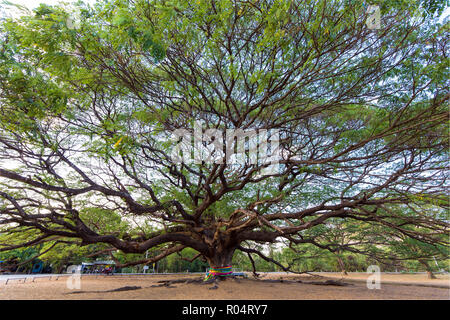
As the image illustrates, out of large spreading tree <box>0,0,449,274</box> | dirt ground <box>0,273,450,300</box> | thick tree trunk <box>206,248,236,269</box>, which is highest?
large spreading tree <box>0,0,449,274</box>

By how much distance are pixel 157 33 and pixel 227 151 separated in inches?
103

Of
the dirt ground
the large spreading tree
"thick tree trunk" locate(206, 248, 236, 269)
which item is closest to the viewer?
the large spreading tree

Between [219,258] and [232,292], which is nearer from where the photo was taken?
[232,292]

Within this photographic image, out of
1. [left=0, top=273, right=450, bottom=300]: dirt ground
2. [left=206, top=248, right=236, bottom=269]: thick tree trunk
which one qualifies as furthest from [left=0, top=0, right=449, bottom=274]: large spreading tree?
[left=0, top=273, right=450, bottom=300]: dirt ground

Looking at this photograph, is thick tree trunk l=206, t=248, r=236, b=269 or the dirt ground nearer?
the dirt ground

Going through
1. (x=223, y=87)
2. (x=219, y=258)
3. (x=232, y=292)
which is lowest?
(x=232, y=292)

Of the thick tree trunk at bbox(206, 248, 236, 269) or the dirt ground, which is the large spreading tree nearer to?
the thick tree trunk at bbox(206, 248, 236, 269)

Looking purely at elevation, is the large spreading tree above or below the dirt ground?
above

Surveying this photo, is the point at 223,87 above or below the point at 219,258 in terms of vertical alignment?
above

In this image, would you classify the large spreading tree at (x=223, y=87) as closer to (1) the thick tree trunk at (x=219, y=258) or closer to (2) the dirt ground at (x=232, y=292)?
(1) the thick tree trunk at (x=219, y=258)

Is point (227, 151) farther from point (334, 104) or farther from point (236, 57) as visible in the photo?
Answer: point (334, 104)

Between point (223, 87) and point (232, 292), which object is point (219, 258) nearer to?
point (232, 292)

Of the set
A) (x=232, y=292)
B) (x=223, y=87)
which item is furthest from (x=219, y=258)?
(x=223, y=87)
